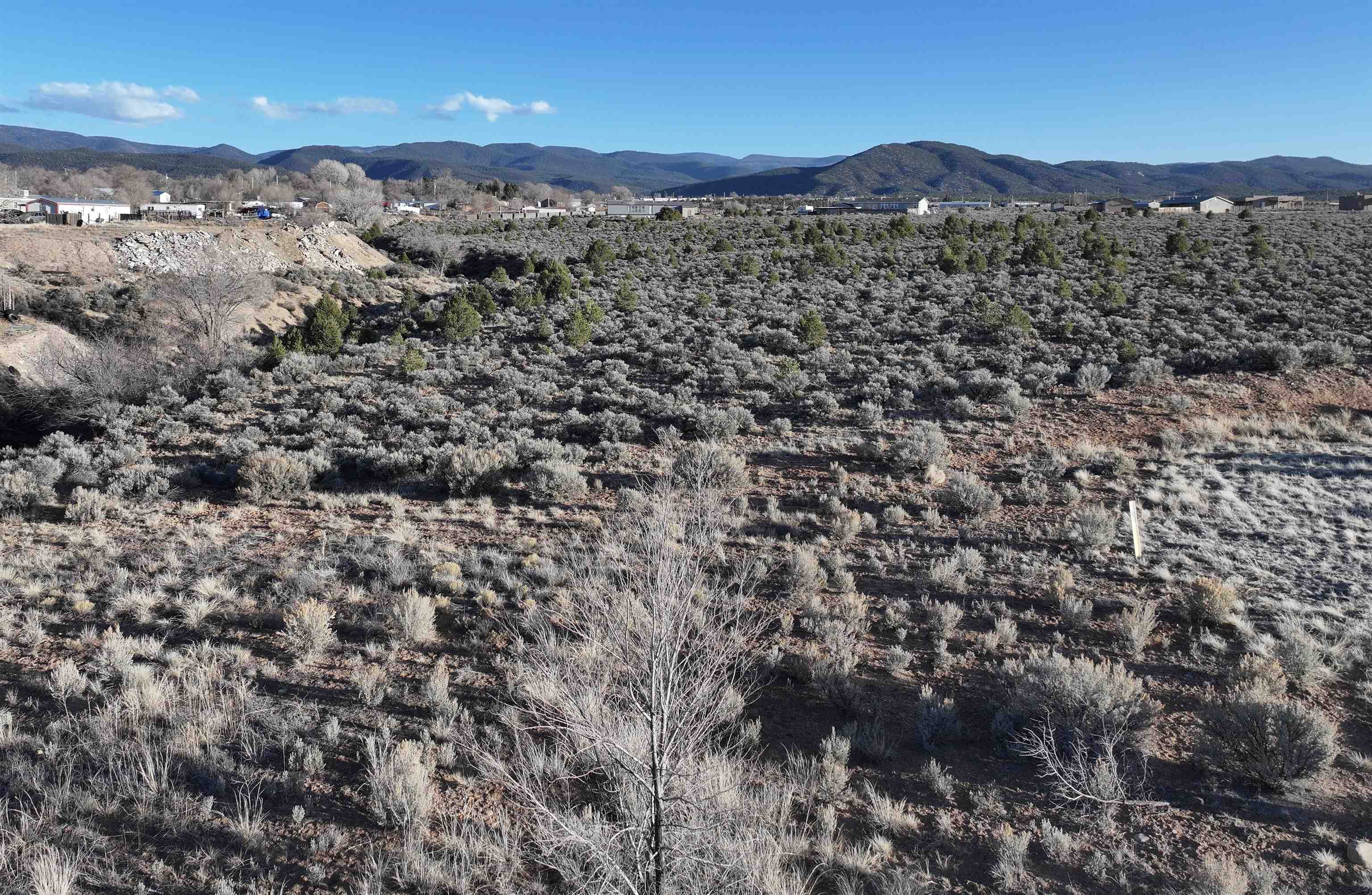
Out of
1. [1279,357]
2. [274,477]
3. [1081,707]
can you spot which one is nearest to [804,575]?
[1081,707]

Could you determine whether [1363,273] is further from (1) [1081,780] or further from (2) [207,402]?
(2) [207,402]

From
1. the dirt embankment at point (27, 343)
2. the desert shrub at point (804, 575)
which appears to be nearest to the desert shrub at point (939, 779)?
the desert shrub at point (804, 575)

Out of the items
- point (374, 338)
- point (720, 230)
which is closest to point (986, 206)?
point (720, 230)

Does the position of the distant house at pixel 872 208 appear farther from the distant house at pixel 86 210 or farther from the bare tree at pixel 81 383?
the bare tree at pixel 81 383

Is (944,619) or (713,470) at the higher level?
(713,470)

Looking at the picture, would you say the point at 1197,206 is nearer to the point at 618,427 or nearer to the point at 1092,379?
the point at 1092,379

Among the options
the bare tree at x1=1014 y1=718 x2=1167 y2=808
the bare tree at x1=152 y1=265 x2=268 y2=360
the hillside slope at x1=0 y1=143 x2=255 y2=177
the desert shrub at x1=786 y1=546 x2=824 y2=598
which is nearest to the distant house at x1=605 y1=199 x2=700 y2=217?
the bare tree at x1=152 y1=265 x2=268 y2=360

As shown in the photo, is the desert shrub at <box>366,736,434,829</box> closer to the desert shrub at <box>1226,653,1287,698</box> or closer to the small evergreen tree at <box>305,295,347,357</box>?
the desert shrub at <box>1226,653,1287,698</box>
